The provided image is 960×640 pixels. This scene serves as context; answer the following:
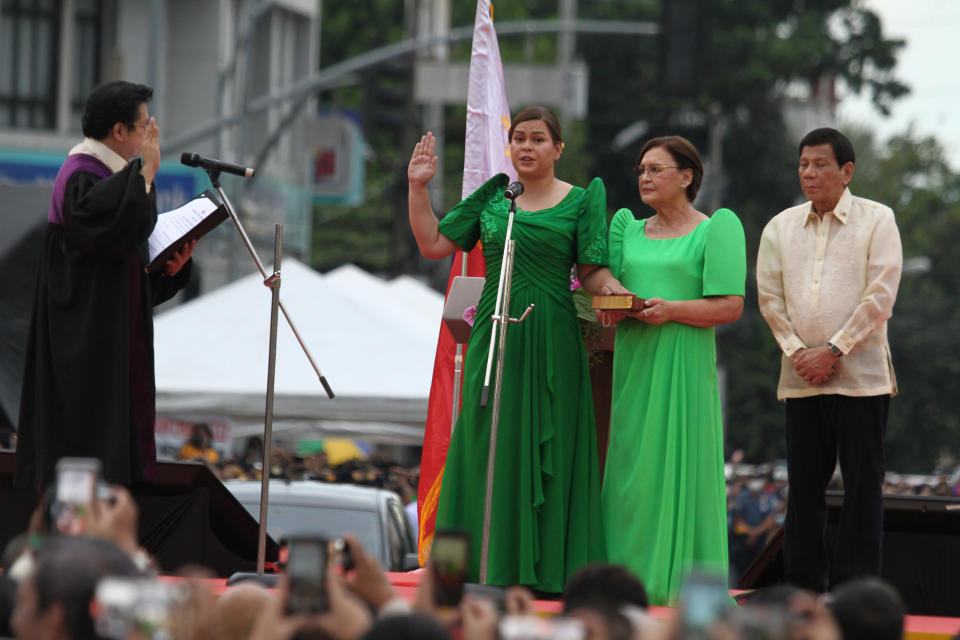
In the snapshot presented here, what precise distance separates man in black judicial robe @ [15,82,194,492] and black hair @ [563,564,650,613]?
2.36 m

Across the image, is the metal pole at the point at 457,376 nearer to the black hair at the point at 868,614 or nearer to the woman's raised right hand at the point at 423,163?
the woman's raised right hand at the point at 423,163

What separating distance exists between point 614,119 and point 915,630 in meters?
35.5

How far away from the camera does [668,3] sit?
18.8m

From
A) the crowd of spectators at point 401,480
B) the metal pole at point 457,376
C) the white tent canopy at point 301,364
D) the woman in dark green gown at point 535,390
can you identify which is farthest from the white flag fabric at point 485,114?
the white tent canopy at point 301,364

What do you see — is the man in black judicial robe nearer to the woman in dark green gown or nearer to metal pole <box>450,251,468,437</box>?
the woman in dark green gown

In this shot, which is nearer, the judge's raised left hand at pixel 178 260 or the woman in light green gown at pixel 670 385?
the woman in light green gown at pixel 670 385

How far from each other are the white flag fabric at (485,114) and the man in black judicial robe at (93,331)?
7.90ft

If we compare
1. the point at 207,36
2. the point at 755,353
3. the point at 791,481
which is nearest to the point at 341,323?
the point at 791,481

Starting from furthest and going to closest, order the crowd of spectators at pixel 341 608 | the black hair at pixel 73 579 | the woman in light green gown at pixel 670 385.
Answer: the woman in light green gown at pixel 670 385 → the black hair at pixel 73 579 → the crowd of spectators at pixel 341 608

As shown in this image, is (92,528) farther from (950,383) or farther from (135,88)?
(950,383)

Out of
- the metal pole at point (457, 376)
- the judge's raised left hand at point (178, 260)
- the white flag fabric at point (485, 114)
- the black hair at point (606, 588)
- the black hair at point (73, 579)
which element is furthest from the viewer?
the white flag fabric at point (485, 114)

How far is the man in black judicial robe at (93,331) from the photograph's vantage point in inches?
248

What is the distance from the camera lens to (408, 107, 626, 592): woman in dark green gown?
6.60 m

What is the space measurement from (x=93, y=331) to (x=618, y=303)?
195 cm
